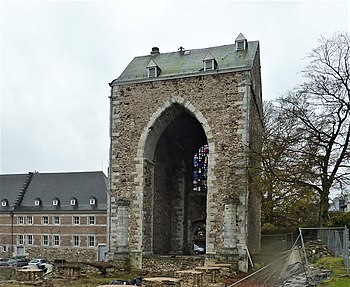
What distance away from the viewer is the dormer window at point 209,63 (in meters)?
20.4

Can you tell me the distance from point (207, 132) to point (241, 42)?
517 cm

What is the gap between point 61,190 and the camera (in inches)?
1620

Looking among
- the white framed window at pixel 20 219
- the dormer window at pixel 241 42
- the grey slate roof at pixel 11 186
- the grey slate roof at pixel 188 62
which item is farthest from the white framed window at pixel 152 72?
the grey slate roof at pixel 11 186

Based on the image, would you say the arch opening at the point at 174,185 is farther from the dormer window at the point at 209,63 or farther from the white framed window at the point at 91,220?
the white framed window at the point at 91,220

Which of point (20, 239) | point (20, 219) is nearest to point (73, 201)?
point (20, 219)

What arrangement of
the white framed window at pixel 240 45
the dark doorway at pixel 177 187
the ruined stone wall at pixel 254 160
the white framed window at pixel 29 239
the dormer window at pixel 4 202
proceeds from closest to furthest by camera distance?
1. the ruined stone wall at pixel 254 160
2. the white framed window at pixel 240 45
3. the dark doorway at pixel 177 187
4. the white framed window at pixel 29 239
5. the dormer window at pixel 4 202

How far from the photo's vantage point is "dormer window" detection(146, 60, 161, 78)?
2162cm

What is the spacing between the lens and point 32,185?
142 ft

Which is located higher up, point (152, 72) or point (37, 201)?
point (152, 72)

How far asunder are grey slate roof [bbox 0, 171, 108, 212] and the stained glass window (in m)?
13.3

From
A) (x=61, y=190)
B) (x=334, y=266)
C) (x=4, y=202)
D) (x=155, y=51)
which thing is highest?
(x=155, y=51)

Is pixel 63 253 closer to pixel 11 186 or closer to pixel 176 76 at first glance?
pixel 11 186

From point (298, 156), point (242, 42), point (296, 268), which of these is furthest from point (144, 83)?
point (296, 268)

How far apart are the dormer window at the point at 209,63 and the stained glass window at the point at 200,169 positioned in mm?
7190
